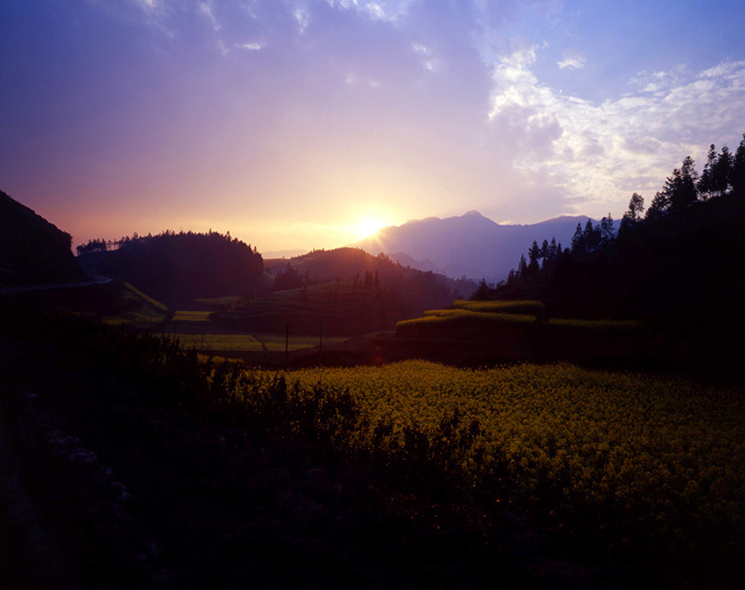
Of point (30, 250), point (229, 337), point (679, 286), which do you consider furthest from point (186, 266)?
point (679, 286)

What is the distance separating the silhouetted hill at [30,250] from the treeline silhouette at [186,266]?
59.3 metres

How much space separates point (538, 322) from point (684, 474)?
20303mm

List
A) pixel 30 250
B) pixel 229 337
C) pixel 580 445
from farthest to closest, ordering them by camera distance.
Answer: pixel 30 250 → pixel 229 337 → pixel 580 445

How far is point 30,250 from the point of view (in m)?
66.8

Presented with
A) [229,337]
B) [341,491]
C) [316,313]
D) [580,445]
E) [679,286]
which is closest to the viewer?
[341,491]

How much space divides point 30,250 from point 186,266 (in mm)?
102345

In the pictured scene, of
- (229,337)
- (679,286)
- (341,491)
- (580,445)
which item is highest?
(679,286)

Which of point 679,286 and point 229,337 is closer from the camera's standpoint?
point 679,286

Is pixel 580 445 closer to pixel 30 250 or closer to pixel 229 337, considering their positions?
pixel 229 337

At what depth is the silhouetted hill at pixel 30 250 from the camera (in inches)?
2379

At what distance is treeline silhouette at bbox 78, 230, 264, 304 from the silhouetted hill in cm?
5933

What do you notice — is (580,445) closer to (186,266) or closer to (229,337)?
(229,337)

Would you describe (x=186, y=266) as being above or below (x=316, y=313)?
above

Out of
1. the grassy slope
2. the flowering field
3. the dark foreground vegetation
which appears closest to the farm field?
the grassy slope
